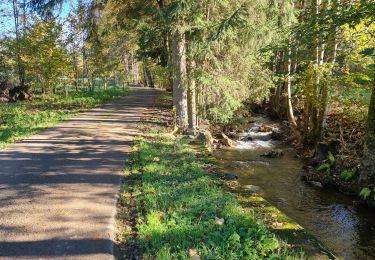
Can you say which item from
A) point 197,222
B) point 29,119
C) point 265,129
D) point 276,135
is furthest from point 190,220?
point 265,129

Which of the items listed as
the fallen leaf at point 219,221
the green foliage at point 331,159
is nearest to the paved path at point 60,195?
the fallen leaf at point 219,221

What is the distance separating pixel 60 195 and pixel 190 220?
253 cm

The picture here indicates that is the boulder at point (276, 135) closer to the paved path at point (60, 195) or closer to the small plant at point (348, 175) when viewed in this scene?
the small plant at point (348, 175)

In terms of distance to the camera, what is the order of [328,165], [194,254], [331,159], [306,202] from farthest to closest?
[331,159] < [328,165] < [306,202] < [194,254]

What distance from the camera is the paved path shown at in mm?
4344

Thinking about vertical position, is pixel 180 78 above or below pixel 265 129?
above

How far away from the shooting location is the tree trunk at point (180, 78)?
11.7 metres

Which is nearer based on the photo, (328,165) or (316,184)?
(316,184)

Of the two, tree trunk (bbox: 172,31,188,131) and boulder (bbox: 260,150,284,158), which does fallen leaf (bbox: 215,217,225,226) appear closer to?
tree trunk (bbox: 172,31,188,131)

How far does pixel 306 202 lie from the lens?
847 cm

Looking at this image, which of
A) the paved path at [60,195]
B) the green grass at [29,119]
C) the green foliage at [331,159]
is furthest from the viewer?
→ the green grass at [29,119]

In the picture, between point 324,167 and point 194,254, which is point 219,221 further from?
point 324,167

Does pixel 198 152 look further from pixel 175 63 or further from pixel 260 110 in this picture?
pixel 260 110

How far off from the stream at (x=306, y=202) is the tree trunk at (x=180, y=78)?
1.98 m
